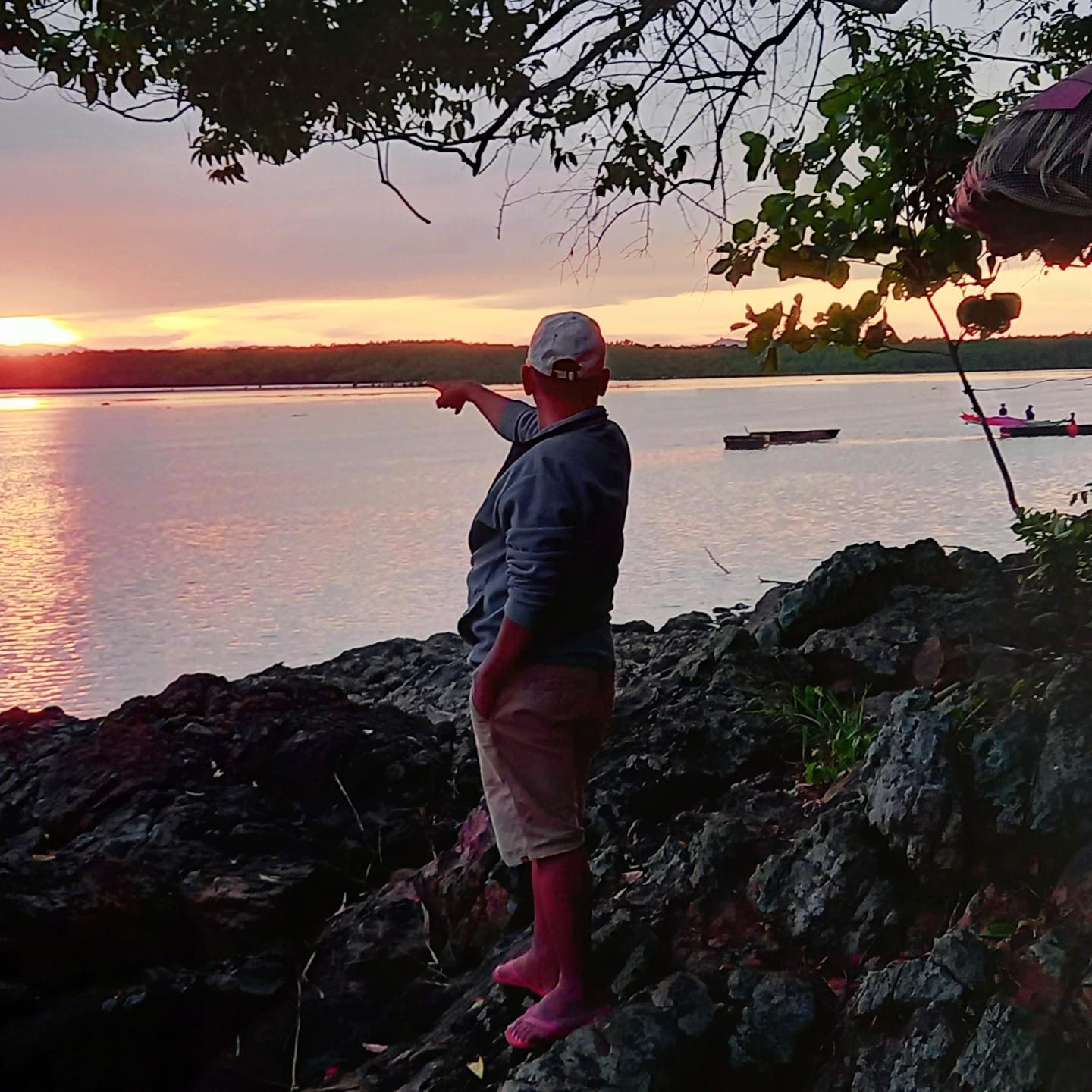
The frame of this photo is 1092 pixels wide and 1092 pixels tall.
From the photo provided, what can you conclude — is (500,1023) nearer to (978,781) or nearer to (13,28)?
(978,781)

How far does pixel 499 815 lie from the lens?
231 cm

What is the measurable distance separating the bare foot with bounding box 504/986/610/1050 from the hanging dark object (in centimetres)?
162

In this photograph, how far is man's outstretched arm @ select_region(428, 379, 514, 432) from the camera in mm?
2600

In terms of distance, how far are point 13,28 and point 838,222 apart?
245cm

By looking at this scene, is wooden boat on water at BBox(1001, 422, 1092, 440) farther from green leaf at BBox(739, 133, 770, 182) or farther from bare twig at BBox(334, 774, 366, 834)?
bare twig at BBox(334, 774, 366, 834)

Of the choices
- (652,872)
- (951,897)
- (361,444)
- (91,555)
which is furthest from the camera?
(361,444)

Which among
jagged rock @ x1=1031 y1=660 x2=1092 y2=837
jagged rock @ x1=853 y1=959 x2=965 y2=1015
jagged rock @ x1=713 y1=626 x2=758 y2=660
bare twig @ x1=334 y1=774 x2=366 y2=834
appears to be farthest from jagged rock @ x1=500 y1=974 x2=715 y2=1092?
jagged rock @ x1=713 y1=626 x2=758 y2=660

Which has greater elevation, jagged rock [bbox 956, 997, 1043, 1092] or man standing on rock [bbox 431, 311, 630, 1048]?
man standing on rock [bbox 431, 311, 630, 1048]

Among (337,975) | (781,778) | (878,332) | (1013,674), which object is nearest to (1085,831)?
(1013,674)

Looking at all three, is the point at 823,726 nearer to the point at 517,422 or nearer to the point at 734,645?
the point at 734,645

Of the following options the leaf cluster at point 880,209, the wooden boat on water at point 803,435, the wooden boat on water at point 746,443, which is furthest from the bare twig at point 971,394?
the wooden boat on water at point 803,435

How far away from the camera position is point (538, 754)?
2279 mm

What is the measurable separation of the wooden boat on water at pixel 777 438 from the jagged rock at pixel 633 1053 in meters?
11.1

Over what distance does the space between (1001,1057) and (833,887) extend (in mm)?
541
